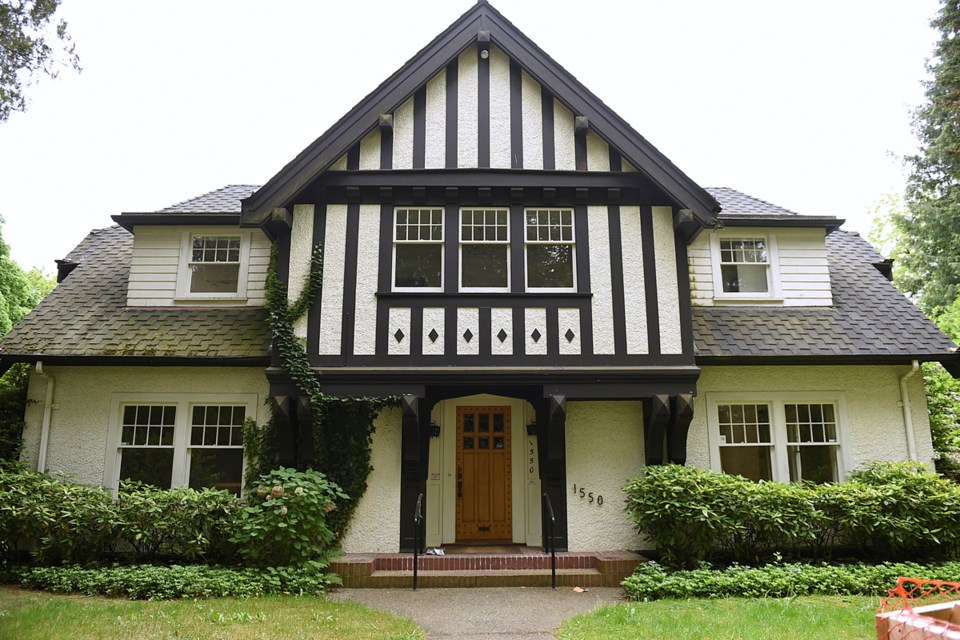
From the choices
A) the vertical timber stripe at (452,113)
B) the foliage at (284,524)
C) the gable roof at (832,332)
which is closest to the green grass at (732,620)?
the foliage at (284,524)

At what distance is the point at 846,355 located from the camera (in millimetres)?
10797

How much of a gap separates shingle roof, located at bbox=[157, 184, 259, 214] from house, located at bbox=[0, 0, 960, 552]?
1303mm

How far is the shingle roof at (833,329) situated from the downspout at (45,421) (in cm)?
1103

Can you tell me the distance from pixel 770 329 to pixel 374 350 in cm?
702

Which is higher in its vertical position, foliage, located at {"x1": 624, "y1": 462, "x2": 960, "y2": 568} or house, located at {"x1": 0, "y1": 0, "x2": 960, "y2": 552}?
house, located at {"x1": 0, "y1": 0, "x2": 960, "y2": 552}

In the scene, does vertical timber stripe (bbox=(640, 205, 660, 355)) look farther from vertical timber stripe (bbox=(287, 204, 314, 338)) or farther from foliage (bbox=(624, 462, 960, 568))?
vertical timber stripe (bbox=(287, 204, 314, 338))

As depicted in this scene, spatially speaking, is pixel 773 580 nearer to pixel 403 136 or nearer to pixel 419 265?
pixel 419 265

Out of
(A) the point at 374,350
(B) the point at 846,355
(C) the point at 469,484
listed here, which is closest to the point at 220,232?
(A) the point at 374,350

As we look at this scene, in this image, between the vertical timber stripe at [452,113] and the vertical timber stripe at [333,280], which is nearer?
the vertical timber stripe at [333,280]

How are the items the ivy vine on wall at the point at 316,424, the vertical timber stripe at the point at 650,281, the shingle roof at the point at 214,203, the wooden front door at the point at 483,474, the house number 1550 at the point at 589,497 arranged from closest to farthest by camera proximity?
the ivy vine on wall at the point at 316,424 < the vertical timber stripe at the point at 650,281 < the house number 1550 at the point at 589,497 < the wooden front door at the point at 483,474 < the shingle roof at the point at 214,203

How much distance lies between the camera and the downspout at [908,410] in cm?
1092

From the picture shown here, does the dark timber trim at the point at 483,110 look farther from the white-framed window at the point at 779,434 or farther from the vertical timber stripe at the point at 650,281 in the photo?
the white-framed window at the point at 779,434

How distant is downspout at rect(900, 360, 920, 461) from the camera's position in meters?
10.9

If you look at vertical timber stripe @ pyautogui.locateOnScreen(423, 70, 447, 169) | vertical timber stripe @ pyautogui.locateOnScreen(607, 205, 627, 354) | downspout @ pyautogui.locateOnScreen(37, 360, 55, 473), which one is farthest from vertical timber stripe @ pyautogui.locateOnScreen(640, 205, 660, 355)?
downspout @ pyautogui.locateOnScreen(37, 360, 55, 473)
